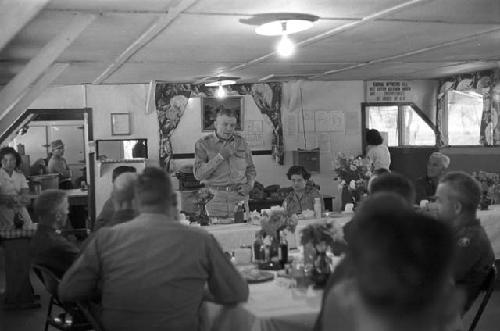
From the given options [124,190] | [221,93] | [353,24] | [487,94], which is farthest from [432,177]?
[221,93]

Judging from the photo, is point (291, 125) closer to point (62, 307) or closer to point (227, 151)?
point (227, 151)

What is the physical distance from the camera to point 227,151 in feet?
18.5

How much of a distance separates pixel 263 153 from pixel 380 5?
5.90m

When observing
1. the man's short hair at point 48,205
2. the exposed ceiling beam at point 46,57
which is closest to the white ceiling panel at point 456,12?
the exposed ceiling beam at point 46,57

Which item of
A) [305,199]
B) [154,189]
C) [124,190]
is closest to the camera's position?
[154,189]

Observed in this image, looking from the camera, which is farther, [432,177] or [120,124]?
[120,124]

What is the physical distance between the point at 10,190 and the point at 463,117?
7.27 meters

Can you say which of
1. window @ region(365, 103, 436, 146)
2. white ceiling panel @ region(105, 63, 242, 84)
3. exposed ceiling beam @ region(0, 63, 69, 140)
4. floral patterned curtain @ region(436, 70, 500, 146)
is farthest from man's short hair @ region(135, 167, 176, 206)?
window @ region(365, 103, 436, 146)

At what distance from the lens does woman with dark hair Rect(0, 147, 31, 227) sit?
720 cm

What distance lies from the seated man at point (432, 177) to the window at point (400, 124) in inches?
166

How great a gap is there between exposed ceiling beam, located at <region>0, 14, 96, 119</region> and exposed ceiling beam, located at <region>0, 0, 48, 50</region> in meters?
0.73

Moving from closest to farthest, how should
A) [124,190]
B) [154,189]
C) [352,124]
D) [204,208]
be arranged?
[154,189] < [124,190] < [204,208] < [352,124]

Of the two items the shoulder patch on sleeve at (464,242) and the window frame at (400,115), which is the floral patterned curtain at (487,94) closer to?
the window frame at (400,115)

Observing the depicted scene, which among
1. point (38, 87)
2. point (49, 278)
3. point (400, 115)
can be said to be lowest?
point (49, 278)
